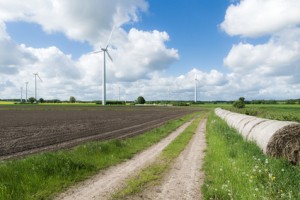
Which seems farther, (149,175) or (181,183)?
(149,175)

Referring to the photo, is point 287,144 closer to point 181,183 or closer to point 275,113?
point 181,183

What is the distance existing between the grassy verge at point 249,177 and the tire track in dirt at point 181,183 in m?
0.35

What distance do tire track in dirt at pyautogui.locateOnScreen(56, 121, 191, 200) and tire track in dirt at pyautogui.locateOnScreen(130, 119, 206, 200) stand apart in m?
1.19

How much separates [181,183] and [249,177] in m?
2.37

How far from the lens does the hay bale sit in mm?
13328

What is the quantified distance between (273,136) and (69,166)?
861cm

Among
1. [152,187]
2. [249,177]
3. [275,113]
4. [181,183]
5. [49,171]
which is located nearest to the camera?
[249,177]

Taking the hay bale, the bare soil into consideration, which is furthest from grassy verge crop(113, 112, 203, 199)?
the hay bale

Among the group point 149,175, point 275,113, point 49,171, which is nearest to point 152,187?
point 149,175

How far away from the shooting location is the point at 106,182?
11.6 m

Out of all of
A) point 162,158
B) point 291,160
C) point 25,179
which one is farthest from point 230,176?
point 25,179

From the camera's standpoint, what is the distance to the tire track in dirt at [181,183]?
995cm

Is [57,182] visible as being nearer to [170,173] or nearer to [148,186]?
[148,186]

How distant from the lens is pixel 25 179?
11.0m
